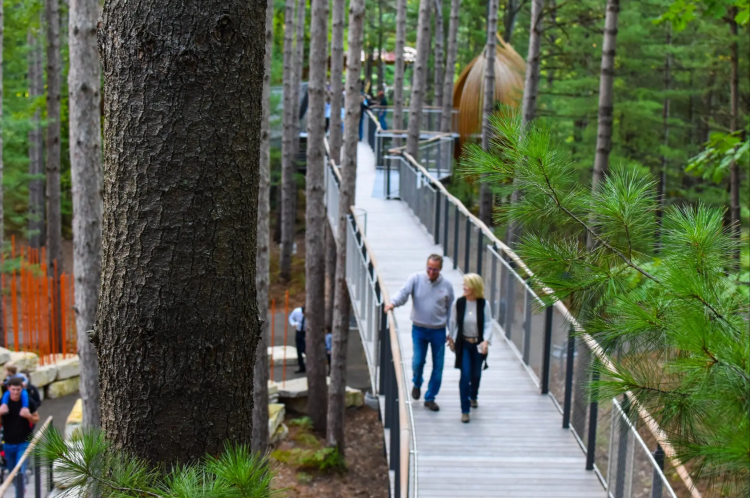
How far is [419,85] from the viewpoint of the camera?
22203 millimetres

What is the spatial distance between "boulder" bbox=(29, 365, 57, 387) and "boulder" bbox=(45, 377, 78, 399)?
5.5 inches

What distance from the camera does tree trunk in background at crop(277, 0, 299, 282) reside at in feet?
85.5

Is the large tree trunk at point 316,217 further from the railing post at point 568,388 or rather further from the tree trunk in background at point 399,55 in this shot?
the railing post at point 568,388

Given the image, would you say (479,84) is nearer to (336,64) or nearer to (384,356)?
(336,64)

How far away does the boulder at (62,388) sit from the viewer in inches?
734

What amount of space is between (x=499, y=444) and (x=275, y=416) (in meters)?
9.92

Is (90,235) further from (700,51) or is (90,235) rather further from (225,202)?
(700,51)

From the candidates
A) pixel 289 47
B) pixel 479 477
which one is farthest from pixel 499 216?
pixel 289 47

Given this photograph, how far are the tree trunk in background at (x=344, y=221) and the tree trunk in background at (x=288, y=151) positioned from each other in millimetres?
9871

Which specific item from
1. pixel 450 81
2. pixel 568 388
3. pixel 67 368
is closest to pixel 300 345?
pixel 67 368

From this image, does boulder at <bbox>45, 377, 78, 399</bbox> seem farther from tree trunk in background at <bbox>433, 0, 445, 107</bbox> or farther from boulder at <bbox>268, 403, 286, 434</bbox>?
tree trunk in background at <bbox>433, 0, 445, 107</bbox>

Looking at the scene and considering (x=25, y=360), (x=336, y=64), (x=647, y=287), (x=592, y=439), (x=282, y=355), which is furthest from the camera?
(x=282, y=355)

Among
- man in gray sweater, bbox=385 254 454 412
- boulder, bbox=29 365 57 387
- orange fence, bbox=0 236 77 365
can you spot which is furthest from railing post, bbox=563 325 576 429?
orange fence, bbox=0 236 77 365

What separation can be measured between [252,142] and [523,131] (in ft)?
3.28
